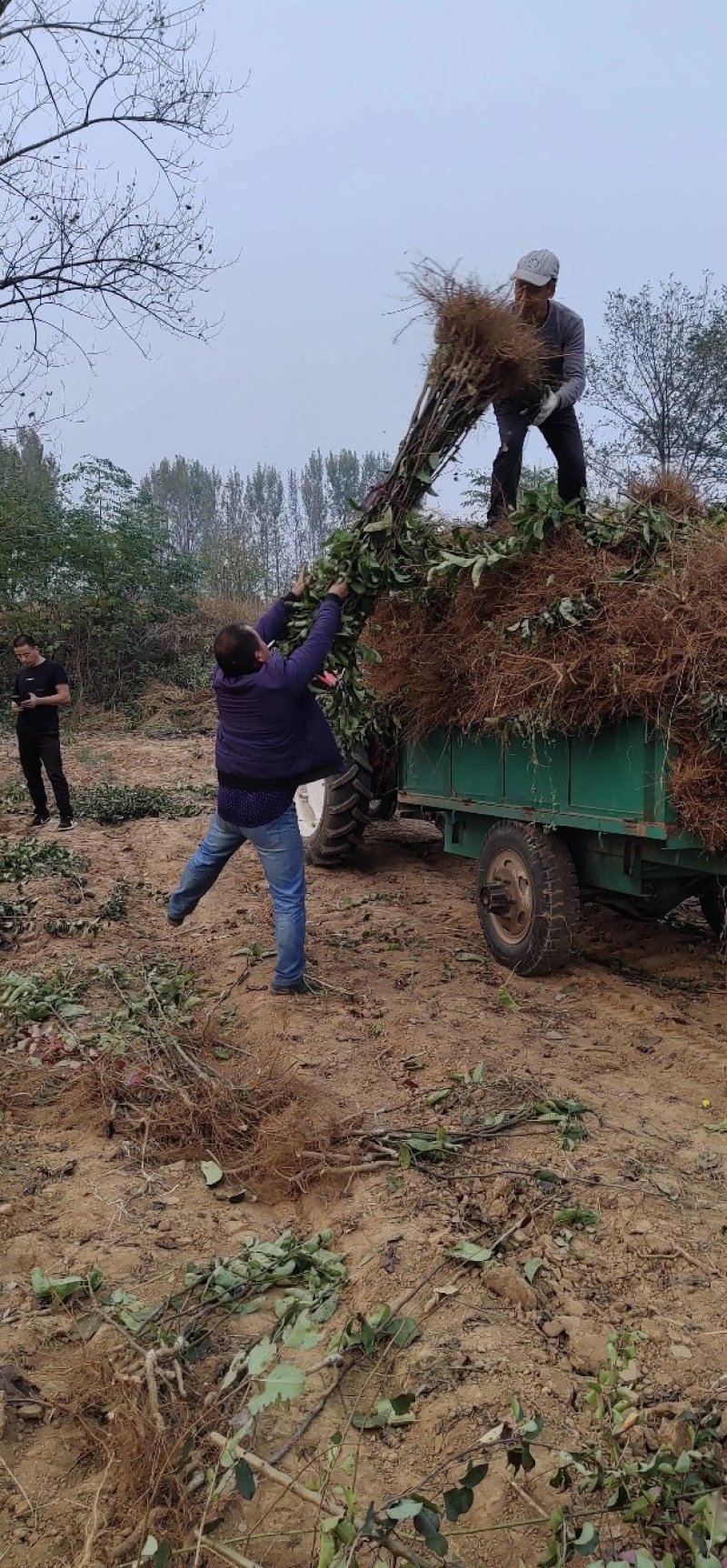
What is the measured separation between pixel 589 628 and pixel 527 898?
5.05ft

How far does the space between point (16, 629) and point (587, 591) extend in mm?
15081

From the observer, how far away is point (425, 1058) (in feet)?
14.5

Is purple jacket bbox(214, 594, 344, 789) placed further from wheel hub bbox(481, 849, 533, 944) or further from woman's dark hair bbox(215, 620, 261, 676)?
wheel hub bbox(481, 849, 533, 944)

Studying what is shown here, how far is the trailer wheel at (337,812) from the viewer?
24.6 feet

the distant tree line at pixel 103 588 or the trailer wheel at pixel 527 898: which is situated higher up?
the distant tree line at pixel 103 588

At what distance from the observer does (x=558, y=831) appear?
214 inches

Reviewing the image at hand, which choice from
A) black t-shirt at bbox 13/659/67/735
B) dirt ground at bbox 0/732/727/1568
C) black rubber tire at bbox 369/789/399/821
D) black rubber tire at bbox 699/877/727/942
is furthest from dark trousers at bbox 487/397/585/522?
black t-shirt at bbox 13/659/67/735

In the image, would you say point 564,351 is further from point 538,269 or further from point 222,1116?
point 222,1116

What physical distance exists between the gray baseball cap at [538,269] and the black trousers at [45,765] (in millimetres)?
6042

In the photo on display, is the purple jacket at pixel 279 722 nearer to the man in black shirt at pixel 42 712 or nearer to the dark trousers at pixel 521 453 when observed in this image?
the dark trousers at pixel 521 453

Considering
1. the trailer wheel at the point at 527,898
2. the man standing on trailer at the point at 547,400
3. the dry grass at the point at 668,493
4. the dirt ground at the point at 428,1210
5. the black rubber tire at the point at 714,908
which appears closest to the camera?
the dirt ground at the point at 428,1210

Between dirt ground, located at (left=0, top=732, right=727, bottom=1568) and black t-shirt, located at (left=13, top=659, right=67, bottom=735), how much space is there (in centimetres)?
392

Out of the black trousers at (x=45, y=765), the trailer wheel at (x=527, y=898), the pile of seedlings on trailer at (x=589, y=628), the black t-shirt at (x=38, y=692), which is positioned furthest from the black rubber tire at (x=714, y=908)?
the black t-shirt at (x=38, y=692)

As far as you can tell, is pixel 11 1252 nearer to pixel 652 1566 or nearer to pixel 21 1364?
pixel 21 1364
